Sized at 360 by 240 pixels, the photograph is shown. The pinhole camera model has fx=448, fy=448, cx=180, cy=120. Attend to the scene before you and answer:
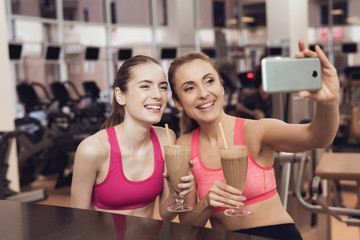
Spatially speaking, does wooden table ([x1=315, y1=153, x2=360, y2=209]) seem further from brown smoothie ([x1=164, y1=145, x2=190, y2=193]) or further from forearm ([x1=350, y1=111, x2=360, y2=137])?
forearm ([x1=350, y1=111, x2=360, y2=137])

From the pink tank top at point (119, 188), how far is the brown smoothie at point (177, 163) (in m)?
0.29

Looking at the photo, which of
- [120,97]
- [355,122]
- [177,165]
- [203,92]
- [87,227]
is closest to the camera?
[87,227]

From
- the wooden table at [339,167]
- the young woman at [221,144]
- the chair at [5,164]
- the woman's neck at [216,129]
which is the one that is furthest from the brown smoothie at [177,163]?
the chair at [5,164]

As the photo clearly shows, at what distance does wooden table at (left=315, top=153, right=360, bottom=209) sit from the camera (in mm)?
2428

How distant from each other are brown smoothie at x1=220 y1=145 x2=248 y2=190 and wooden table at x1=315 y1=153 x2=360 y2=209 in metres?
1.36

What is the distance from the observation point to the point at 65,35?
9.34m

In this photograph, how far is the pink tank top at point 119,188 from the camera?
5.27ft

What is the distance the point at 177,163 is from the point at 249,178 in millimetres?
301

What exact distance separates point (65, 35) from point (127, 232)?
29.4 feet

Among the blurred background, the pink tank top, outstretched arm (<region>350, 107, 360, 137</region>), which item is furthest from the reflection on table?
outstretched arm (<region>350, 107, 360, 137</region>)

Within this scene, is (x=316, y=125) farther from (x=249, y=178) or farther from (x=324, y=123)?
(x=249, y=178)

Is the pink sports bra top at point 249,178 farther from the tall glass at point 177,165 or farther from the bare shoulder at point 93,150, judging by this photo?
the bare shoulder at point 93,150

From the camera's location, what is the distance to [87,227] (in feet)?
3.19

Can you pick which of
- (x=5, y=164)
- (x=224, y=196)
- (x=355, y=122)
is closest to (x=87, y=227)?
(x=224, y=196)
